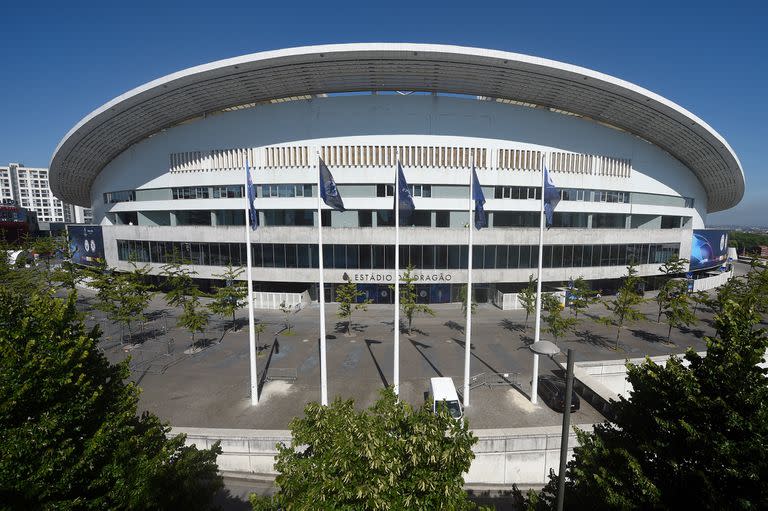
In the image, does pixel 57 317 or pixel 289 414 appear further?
pixel 289 414

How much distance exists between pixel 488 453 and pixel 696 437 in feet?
25.4

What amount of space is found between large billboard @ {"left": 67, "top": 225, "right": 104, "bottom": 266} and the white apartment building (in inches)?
4709

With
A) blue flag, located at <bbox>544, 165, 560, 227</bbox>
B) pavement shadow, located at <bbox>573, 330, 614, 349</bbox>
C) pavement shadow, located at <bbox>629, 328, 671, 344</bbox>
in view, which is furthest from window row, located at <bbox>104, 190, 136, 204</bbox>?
pavement shadow, located at <bbox>629, 328, 671, 344</bbox>

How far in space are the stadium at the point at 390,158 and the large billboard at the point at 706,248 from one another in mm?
9268

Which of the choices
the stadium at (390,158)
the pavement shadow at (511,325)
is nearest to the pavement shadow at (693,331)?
the stadium at (390,158)

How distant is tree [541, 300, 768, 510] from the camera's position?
5867 millimetres

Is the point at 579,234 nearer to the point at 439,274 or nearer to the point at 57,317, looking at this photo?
the point at 439,274

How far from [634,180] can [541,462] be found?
144 ft

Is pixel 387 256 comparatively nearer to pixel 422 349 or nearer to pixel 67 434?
pixel 422 349

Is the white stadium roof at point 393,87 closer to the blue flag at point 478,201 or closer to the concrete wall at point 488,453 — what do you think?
the blue flag at point 478,201

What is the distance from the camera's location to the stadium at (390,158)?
3353 cm

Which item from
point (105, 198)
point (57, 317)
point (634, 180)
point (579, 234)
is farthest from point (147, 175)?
point (634, 180)

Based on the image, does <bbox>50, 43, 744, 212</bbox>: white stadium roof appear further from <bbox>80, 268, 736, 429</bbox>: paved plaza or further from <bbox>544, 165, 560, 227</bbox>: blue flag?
<bbox>80, 268, 736, 429</bbox>: paved plaza

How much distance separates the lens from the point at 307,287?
126 feet
